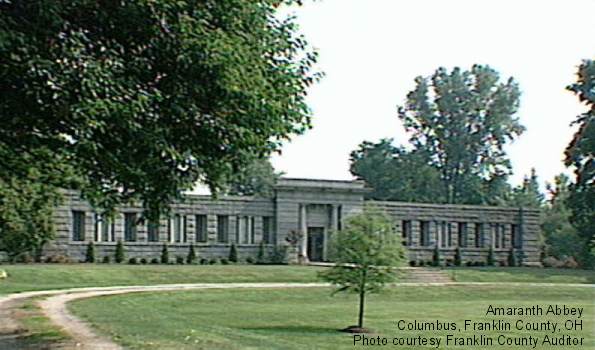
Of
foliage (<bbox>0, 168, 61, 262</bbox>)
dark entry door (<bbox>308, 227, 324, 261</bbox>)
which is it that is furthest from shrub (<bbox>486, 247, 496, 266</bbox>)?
foliage (<bbox>0, 168, 61, 262</bbox>)

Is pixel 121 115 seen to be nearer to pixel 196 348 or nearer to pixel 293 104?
pixel 293 104

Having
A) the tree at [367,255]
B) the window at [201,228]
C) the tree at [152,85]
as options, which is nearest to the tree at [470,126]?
the window at [201,228]

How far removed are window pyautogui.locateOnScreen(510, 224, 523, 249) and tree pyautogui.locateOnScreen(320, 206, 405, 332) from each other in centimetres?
4601

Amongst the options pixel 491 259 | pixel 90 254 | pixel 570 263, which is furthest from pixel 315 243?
pixel 570 263

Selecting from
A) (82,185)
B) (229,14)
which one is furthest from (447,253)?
(229,14)

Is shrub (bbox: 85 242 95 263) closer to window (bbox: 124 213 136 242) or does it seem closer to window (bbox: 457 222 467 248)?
window (bbox: 124 213 136 242)

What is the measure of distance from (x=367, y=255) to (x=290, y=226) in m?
36.9

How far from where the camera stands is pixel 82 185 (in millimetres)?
18953

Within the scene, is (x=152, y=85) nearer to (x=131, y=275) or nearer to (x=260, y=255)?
(x=131, y=275)

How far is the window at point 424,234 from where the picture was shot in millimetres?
71775

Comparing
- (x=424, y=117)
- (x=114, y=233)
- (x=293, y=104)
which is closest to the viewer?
(x=293, y=104)

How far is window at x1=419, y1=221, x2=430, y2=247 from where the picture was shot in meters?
71.8

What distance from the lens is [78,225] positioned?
6150 centimetres

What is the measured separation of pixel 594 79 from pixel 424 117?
2795 centimetres
